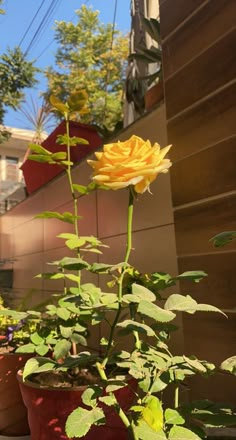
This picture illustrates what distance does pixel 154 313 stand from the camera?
58cm

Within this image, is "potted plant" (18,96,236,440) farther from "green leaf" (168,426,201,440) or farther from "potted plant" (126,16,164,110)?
"potted plant" (126,16,164,110)

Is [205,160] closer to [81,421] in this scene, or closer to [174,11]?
[174,11]

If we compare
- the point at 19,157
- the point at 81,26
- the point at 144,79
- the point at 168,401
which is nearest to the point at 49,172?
the point at 144,79

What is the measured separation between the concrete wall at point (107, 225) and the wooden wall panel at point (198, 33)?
21 cm

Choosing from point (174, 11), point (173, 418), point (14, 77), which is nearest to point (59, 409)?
point (173, 418)

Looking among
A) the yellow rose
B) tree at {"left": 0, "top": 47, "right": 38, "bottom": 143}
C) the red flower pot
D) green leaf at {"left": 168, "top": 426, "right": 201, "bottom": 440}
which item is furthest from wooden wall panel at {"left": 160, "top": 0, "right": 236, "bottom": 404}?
tree at {"left": 0, "top": 47, "right": 38, "bottom": 143}

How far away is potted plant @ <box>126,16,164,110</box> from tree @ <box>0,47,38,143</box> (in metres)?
2.46

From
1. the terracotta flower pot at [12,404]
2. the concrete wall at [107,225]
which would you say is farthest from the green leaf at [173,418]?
Result: the terracotta flower pot at [12,404]

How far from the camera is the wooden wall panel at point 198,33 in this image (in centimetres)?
100

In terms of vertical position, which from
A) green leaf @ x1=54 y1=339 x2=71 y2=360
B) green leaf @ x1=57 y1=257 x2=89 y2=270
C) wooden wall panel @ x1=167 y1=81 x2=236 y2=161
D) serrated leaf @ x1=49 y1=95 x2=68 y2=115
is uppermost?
serrated leaf @ x1=49 y1=95 x2=68 y2=115

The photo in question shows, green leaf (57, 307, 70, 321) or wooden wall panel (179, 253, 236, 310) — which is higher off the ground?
wooden wall panel (179, 253, 236, 310)

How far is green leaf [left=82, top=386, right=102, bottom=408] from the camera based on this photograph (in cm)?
61

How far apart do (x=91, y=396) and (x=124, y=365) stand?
0.10m

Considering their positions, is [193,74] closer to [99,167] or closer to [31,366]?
[99,167]
